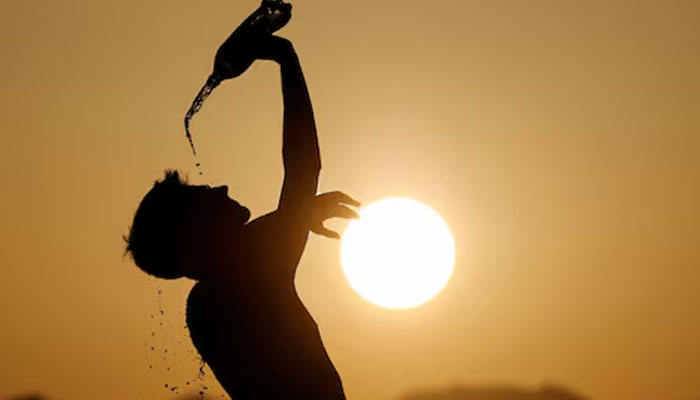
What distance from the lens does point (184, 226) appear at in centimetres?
546

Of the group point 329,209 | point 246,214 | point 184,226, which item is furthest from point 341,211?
point 184,226

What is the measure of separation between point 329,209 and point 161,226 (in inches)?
36.3

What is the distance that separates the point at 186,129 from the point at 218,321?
115cm

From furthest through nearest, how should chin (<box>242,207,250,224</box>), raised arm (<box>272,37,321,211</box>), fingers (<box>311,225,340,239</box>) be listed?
chin (<box>242,207,250,224</box>)
fingers (<box>311,225,340,239</box>)
raised arm (<box>272,37,321,211</box>)

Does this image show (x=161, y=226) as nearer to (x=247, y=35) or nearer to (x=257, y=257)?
(x=257, y=257)

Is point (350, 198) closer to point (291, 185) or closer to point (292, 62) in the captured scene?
point (291, 185)

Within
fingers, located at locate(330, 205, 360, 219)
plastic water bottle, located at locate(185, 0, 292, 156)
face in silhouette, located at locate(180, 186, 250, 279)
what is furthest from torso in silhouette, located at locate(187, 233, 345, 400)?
plastic water bottle, located at locate(185, 0, 292, 156)

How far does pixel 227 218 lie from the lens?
541 centimetres

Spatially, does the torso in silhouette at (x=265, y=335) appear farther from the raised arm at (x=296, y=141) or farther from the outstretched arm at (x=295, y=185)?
the raised arm at (x=296, y=141)

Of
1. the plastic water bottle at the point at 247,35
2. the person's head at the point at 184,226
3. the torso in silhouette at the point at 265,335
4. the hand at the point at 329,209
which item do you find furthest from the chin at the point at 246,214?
the plastic water bottle at the point at 247,35

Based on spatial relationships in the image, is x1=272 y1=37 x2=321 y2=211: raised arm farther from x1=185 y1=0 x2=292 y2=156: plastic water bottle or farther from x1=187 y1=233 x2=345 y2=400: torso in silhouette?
x1=187 y1=233 x2=345 y2=400: torso in silhouette

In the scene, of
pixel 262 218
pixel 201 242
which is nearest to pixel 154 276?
pixel 201 242

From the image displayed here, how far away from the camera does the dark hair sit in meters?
5.46

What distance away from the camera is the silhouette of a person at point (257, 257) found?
5.28 meters
